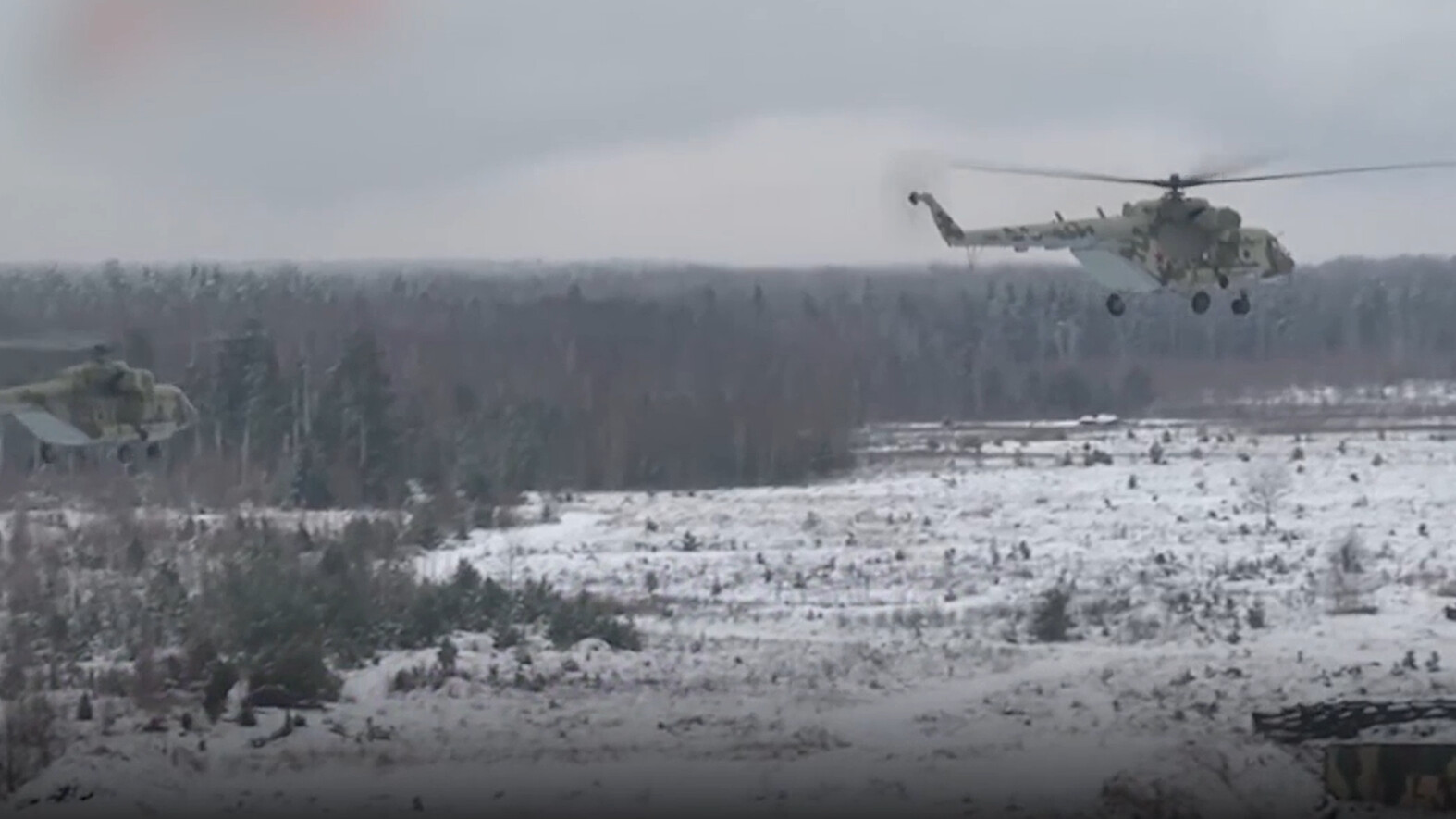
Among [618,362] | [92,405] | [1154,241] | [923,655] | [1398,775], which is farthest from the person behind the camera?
[618,362]

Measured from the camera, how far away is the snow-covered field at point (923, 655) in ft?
57.3

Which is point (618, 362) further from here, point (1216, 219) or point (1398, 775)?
point (1398, 775)

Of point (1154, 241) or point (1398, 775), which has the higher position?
point (1154, 241)

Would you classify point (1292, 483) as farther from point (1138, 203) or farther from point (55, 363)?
point (55, 363)

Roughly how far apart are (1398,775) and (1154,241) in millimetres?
5948

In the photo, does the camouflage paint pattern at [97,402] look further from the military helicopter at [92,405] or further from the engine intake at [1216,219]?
the engine intake at [1216,219]

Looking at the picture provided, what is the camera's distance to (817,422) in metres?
35.9

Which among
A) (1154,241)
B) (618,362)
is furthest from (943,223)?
(618,362)

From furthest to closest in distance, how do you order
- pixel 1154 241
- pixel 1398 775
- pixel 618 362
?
1. pixel 618 362
2. pixel 1154 241
3. pixel 1398 775

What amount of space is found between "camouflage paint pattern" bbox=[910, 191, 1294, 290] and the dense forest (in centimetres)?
1082

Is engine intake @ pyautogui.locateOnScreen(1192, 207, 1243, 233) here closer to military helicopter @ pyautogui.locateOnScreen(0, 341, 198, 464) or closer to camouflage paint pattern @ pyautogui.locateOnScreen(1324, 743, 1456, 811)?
camouflage paint pattern @ pyautogui.locateOnScreen(1324, 743, 1456, 811)

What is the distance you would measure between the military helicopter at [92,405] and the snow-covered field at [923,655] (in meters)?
4.19

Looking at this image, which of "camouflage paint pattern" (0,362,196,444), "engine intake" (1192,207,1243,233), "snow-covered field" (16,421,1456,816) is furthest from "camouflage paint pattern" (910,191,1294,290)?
"camouflage paint pattern" (0,362,196,444)

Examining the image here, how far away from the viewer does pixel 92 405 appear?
974 inches
